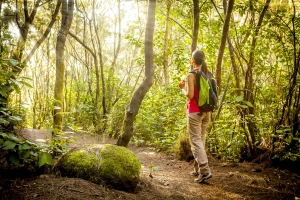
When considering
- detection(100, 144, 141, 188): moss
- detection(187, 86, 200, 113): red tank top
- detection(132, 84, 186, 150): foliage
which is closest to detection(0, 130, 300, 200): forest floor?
detection(100, 144, 141, 188): moss

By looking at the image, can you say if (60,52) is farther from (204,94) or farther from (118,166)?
(204,94)

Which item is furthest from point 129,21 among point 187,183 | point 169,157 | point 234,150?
point 187,183

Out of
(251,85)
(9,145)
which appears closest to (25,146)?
(9,145)

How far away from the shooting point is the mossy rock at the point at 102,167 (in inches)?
123

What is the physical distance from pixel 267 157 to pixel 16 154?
168 inches

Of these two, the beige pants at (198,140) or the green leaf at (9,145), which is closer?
the green leaf at (9,145)

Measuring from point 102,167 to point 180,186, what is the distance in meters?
1.38

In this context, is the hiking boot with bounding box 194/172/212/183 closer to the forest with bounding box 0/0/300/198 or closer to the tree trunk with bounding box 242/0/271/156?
the forest with bounding box 0/0/300/198

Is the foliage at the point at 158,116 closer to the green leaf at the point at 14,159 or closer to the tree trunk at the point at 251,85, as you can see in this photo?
the tree trunk at the point at 251,85

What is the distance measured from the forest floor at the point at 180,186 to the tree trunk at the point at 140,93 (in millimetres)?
749

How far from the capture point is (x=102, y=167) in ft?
10.4

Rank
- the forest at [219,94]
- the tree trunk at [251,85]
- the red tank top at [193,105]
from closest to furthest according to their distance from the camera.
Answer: the forest at [219,94]
the red tank top at [193,105]
the tree trunk at [251,85]

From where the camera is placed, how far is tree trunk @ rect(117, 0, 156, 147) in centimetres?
435

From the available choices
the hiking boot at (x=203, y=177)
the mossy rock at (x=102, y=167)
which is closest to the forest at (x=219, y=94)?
the mossy rock at (x=102, y=167)
